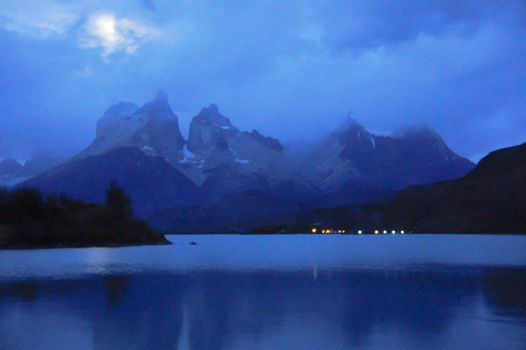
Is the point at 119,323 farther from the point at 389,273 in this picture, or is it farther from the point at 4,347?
the point at 389,273

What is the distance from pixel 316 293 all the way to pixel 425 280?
1638 cm

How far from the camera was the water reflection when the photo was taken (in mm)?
31031

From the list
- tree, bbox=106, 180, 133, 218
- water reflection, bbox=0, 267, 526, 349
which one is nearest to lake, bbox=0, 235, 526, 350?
water reflection, bbox=0, 267, 526, 349

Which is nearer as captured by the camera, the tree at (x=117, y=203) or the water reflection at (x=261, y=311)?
the water reflection at (x=261, y=311)

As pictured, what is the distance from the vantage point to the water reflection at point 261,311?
3103cm

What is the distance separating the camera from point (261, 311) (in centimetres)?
4103

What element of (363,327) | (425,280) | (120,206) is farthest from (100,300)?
(120,206)

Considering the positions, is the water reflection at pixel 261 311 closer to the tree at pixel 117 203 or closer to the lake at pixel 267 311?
the lake at pixel 267 311

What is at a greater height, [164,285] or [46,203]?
[46,203]

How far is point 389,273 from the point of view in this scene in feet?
236

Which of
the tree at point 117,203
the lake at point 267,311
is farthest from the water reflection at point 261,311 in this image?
the tree at point 117,203

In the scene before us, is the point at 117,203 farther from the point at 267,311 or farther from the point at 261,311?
the point at 267,311

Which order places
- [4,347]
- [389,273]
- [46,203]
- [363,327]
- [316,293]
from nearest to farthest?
[4,347] < [363,327] < [316,293] < [389,273] < [46,203]

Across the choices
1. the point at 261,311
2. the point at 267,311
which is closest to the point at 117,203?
the point at 261,311
